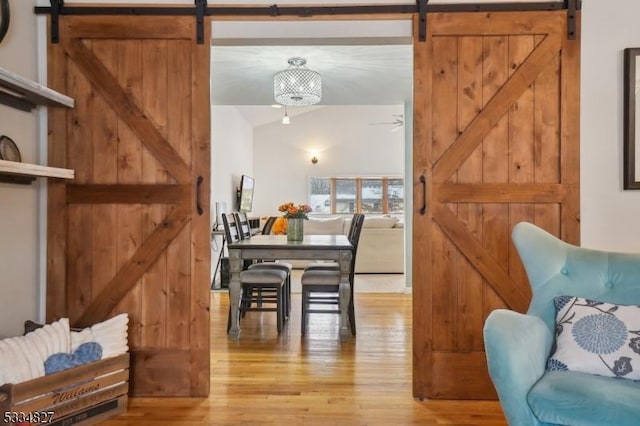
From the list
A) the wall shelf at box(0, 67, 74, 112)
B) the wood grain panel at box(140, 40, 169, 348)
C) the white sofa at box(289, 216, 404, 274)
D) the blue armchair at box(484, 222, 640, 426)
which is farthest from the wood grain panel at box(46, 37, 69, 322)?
the white sofa at box(289, 216, 404, 274)

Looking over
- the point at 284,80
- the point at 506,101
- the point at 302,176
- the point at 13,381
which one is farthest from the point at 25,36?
the point at 302,176

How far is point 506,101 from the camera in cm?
234

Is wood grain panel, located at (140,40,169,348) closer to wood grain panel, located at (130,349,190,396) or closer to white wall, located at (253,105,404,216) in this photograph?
wood grain panel, located at (130,349,190,396)

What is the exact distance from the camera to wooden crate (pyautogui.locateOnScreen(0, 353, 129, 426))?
170 cm

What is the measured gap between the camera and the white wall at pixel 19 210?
2174mm

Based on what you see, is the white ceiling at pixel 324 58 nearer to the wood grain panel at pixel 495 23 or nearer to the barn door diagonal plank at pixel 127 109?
the wood grain panel at pixel 495 23

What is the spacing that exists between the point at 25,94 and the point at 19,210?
2.05ft

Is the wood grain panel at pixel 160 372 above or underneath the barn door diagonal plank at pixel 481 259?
underneath

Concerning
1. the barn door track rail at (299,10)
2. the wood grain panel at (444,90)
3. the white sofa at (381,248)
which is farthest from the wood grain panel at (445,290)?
the white sofa at (381,248)

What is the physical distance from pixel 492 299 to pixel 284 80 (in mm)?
2868

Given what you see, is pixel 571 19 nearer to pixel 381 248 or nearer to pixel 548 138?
pixel 548 138

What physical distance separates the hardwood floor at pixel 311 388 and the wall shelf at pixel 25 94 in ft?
5.59

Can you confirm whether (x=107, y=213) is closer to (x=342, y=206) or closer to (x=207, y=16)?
(x=207, y=16)

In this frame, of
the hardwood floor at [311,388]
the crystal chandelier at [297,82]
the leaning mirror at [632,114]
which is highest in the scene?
the crystal chandelier at [297,82]
